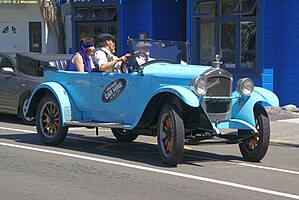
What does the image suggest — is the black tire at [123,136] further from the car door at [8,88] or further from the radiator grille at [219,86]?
the car door at [8,88]

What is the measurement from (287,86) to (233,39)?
2.16 m

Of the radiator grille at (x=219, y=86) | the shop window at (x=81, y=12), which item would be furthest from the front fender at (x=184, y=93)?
the shop window at (x=81, y=12)

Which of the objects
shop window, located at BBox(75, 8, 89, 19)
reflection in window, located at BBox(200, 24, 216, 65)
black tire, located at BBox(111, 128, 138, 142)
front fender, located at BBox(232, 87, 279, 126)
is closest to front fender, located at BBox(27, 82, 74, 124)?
black tire, located at BBox(111, 128, 138, 142)

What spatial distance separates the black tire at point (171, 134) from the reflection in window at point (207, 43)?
30.7 ft

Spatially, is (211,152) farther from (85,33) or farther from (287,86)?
(85,33)

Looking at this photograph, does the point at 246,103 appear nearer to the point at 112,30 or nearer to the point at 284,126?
the point at 284,126

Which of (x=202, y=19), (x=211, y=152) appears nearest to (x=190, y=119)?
(x=211, y=152)

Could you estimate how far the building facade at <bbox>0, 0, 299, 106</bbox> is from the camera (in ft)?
51.8

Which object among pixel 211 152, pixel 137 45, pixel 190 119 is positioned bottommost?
pixel 211 152

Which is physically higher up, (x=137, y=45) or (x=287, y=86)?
(x=137, y=45)

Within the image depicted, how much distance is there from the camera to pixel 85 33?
22031 mm

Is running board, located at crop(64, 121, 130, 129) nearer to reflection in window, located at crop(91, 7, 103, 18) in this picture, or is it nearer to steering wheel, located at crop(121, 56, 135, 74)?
steering wheel, located at crop(121, 56, 135, 74)

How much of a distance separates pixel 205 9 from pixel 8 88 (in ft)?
22.2

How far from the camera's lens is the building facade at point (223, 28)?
1578cm
